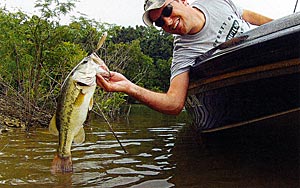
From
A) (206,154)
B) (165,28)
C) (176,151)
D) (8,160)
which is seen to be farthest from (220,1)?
(8,160)

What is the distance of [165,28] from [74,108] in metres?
1.35

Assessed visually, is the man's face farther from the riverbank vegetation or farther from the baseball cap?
the riverbank vegetation

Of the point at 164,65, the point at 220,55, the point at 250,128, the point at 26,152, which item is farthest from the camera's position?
the point at 164,65

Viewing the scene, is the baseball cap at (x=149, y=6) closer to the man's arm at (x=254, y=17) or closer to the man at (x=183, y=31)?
the man at (x=183, y=31)

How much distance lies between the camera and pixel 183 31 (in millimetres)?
3570

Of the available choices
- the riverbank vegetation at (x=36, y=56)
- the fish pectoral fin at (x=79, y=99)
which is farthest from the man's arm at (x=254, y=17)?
the riverbank vegetation at (x=36, y=56)

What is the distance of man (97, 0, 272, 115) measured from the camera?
11.0 feet

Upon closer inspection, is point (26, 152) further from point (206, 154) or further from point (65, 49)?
point (65, 49)

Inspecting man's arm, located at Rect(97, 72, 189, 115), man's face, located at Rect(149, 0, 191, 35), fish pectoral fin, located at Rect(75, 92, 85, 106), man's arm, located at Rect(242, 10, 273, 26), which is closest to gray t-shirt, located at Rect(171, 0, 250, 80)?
man's arm, located at Rect(97, 72, 189, 115)

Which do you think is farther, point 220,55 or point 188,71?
point 188,71

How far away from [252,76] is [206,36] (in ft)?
2.95

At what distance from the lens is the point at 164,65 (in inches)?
1644

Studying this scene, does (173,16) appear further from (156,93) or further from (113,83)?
(113,83)

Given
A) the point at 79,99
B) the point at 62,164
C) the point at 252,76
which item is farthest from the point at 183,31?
the point at 62,164
